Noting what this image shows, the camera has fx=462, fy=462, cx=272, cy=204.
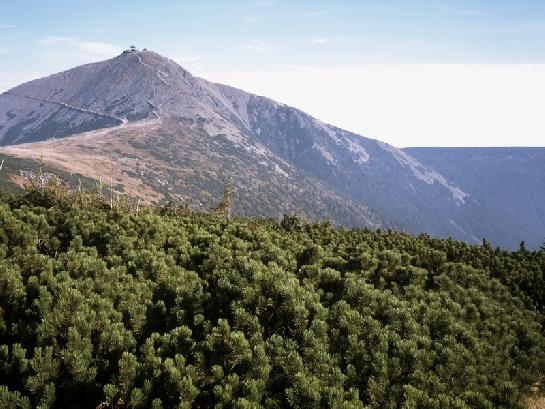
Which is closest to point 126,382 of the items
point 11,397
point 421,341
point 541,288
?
point 11,397

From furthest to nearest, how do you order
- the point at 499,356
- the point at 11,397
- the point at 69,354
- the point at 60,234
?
the point at 60,234, the point at 499,356, the point at 69,354, the point at 11,397

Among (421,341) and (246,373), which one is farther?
(421,341)

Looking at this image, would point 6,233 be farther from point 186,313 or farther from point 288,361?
point 288,361

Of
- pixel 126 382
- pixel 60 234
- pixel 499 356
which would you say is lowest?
pixel 499 356

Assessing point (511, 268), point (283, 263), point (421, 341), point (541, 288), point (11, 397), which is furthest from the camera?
point (511, 268)

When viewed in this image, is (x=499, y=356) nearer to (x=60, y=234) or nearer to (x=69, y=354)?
(x=69, y=354)

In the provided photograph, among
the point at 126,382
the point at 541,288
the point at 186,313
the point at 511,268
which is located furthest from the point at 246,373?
the point at 511,268

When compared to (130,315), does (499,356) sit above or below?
below
